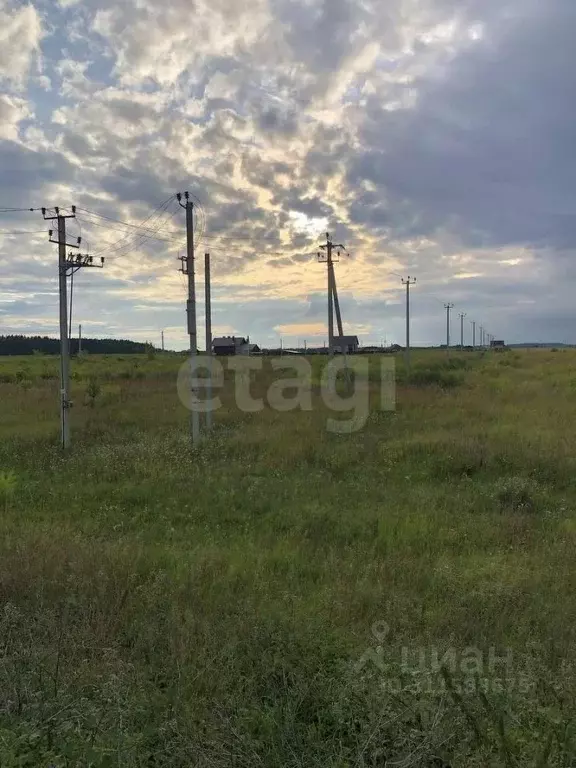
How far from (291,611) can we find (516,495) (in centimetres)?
547

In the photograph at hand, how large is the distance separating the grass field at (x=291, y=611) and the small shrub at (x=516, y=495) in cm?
5

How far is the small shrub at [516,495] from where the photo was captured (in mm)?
7941

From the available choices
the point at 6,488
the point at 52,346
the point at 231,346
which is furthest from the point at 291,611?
the point at 52,346

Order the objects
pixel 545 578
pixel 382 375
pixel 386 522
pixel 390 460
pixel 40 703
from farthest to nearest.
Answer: pixel 382 375 → pixel 390 460 → pixel 386 522 → pixel 545 578 → pixel 40 703

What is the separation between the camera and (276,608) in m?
4.36

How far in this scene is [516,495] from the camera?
831 cm

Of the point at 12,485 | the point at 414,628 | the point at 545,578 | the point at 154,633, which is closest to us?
the point at 154,633

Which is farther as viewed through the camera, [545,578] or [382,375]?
[382,375]

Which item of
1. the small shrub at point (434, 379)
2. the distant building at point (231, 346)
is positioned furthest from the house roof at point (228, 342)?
the small shrub at point (434, 379)

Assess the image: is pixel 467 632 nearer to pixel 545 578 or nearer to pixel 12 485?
pixel 545 578

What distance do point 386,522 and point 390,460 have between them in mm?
4051

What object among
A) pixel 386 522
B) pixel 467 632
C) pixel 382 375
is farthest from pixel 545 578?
pixel 382 375

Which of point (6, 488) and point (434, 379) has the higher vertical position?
point (434, 379)

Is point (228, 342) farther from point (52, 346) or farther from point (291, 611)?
point (291, 611)
